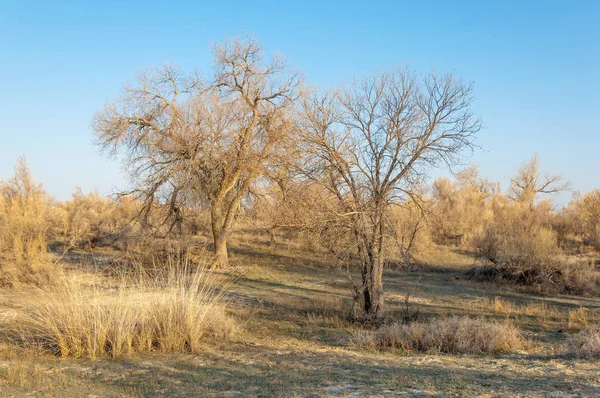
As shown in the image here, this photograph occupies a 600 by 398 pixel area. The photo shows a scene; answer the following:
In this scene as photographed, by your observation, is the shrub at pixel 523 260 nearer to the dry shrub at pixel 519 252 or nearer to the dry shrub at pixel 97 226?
the dry shrub at pixel 519 252

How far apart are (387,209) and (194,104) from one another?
9970 mm

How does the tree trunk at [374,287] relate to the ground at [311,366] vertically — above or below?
above

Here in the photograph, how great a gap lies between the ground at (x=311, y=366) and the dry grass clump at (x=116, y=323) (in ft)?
1.15

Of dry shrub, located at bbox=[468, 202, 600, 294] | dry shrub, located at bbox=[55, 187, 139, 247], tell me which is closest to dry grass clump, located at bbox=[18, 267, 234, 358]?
dry shrub, located at bbox=[55, 187, 139, 247]

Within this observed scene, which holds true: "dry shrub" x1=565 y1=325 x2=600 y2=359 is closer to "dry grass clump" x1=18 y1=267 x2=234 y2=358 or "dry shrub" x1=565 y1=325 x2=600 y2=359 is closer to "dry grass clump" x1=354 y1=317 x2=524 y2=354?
"dry grass clump" x1=354 y1=317 x2=524 y2=354

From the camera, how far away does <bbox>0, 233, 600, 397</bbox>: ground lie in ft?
19.9

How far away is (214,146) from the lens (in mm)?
19531

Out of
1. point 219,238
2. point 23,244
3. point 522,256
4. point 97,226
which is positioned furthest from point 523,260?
point 97,226

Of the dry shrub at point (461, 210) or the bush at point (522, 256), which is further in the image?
the dry shrub at point (461, 210)

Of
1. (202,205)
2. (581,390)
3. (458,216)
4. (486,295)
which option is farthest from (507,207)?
(581,390)

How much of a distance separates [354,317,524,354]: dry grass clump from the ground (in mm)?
351

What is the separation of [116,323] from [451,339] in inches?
235

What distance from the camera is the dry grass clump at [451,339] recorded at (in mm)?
9242

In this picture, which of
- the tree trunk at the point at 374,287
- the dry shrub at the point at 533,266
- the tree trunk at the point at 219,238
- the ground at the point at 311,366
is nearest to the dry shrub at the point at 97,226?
the tree trunk at the point at 219,238
